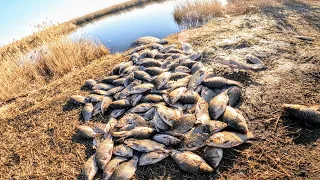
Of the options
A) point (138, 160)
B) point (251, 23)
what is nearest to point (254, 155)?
point (138, 160)

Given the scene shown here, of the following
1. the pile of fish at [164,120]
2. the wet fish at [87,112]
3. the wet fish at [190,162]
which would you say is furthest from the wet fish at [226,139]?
the wet fish at [87,112]

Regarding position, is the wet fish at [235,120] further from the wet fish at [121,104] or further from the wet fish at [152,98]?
the wet fish at [121,104]

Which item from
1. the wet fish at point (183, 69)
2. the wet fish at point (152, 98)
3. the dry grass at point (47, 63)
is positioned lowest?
the wet fish at point (152, 98)

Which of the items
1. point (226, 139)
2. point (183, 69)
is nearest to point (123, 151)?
point (226, 139)

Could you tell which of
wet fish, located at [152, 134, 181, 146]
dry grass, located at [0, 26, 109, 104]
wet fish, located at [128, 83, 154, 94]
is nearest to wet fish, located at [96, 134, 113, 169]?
wet fish, located at [152, 134, 181, 146]

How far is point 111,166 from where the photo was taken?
3.50 meters

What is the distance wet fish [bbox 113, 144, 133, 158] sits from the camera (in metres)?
3.61

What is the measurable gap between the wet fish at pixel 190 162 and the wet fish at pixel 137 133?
0.52 meters

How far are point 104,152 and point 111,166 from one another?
27 cm

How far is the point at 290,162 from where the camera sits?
317cm

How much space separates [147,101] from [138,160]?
1.26 metres

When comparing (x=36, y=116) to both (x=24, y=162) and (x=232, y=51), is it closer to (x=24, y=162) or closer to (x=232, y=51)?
(x=24, y=162)

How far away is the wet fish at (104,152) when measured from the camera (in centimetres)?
358

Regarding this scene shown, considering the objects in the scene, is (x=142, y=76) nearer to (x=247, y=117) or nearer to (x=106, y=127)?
(x=106, y=127)
